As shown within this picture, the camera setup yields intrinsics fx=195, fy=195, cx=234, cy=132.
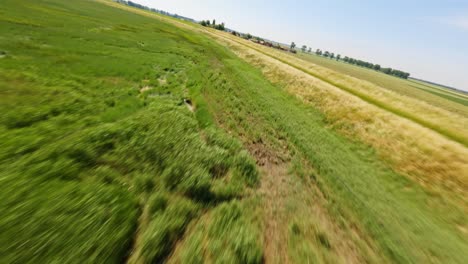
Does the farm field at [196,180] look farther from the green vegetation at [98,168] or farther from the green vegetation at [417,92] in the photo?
the green vegetation at [417,92]

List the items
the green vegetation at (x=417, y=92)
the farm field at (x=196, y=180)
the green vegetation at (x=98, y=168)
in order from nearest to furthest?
the green vegetation at (x=98, y=168) < the farm field at (x=196, y=180) < the green vegetation at (x=417, y=92)

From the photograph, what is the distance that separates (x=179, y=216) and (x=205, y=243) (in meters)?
0.84

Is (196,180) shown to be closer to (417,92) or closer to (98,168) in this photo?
(98,168)

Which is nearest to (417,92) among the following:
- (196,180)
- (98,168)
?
(196,180)

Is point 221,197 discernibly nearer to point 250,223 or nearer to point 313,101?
point 250,223

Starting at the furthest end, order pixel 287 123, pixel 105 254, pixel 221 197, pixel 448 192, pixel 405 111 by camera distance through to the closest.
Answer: pixel 405 111 < pixel 287 123 < pixel 448 192 < pixel 221 197 < pixel 105 254

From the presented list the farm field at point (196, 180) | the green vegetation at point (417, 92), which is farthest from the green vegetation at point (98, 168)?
the green vegetation at point (417, 92)

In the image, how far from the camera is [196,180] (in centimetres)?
565

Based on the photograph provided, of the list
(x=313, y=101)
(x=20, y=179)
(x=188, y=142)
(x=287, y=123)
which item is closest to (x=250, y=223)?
(x=188, y=142)

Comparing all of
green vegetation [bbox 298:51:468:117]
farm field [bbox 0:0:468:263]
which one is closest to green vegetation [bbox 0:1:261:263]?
farm field [bbox 0:0:468:263]

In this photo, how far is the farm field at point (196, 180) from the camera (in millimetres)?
3605

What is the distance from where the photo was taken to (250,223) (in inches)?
187

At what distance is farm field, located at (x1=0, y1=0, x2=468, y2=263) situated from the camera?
361 centimetres

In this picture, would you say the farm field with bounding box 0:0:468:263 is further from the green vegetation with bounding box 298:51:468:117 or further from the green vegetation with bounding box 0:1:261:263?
the green vegetation with bounding box 298:51:468:117
